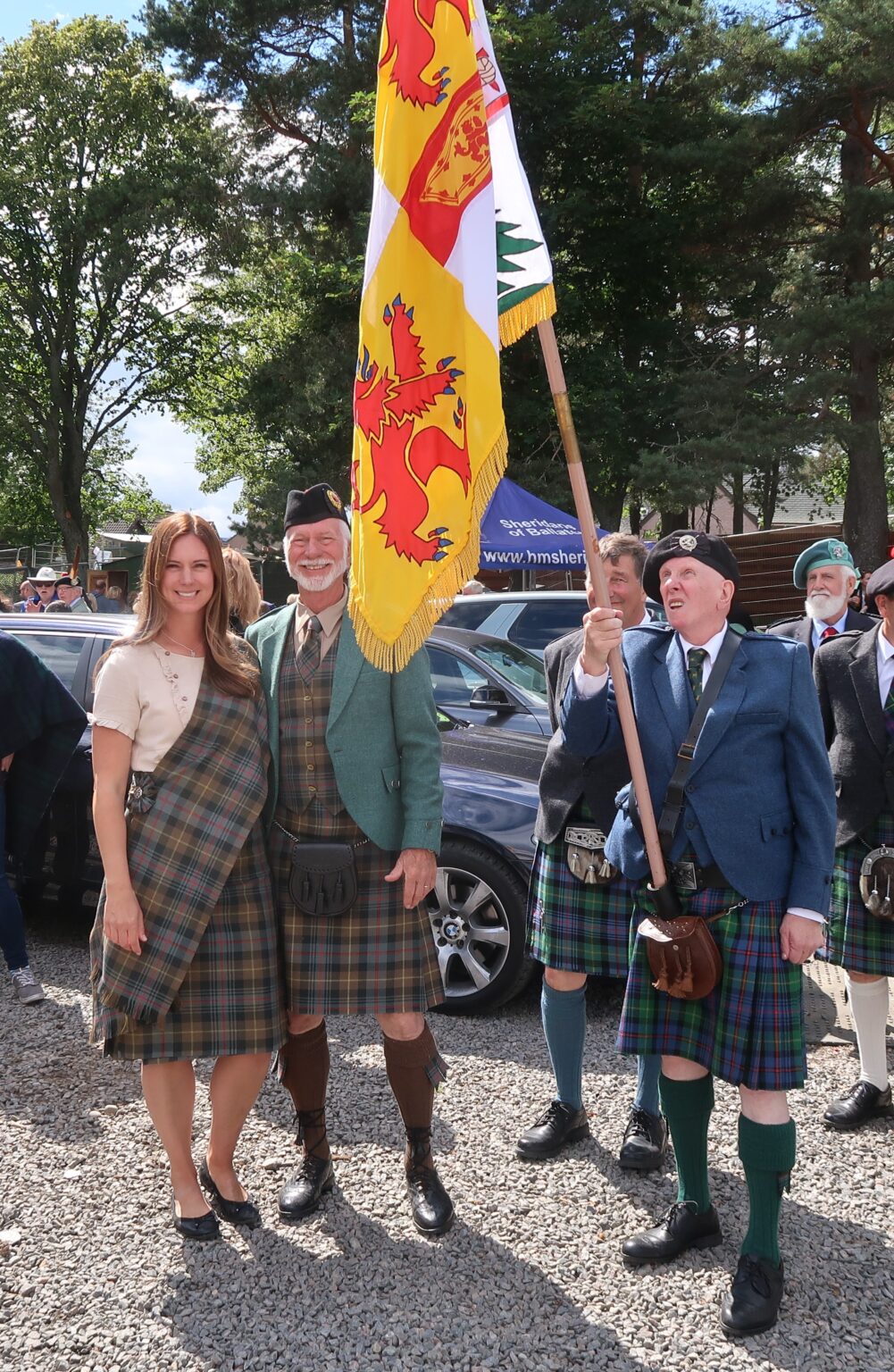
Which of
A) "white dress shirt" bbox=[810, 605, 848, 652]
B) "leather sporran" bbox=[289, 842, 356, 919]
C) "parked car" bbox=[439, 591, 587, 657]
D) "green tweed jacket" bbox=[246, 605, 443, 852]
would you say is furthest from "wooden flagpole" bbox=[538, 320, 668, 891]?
"parked car" bbox=[439, 591, 587, 657]

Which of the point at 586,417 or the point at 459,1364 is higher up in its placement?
the point at 586,417

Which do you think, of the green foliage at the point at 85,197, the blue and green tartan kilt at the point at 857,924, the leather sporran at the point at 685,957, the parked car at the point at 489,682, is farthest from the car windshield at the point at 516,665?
the green foliage at the point at 85,197

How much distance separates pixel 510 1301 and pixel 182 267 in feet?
90.6

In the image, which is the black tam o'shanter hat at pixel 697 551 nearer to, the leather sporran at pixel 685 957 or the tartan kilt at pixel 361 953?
the leather sporran at pixel 685 957

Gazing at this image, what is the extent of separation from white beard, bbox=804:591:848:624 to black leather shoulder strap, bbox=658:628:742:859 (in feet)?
7.26

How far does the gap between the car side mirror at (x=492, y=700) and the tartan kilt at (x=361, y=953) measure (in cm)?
233

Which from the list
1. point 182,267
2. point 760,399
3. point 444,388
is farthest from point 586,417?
point 444,388

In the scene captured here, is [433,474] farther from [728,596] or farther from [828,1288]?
[828,1288]

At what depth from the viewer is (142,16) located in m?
23.3

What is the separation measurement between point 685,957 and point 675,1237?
0.82 m

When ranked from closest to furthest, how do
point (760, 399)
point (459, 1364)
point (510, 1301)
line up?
point (459, 1364)
point (510, 1301)
point (760, 399)

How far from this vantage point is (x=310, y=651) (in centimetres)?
324

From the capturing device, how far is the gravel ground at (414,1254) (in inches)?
105

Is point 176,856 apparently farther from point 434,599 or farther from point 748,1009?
point 748,1009
